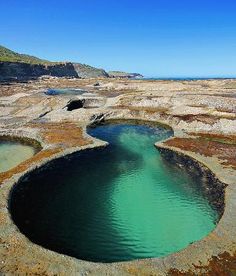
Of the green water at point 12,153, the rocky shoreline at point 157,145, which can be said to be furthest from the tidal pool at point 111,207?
the green water at point 12,153

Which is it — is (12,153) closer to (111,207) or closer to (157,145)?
(157,145)

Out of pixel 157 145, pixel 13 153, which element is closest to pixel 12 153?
pixel 13 153

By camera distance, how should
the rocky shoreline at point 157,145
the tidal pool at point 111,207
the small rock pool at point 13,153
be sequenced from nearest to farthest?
1. the rocky shoreline at point 157,145
2. the tidal pool at point 111,207
3. the small rock pool at point 13,153

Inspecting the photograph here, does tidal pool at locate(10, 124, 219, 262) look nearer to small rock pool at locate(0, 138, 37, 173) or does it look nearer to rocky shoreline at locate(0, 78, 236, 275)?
rocky shoreline at locate(0, 78, 236, 275)

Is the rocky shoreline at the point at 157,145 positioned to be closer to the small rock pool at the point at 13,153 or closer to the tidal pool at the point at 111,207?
the tidal pool at the point at 111,207

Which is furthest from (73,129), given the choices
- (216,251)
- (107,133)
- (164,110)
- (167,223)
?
(216,251)

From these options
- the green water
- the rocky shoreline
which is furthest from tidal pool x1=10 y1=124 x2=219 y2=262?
the green water
